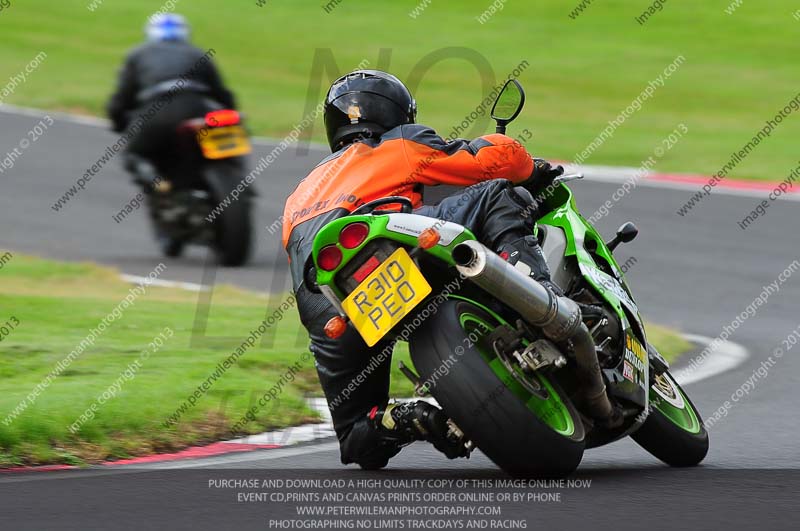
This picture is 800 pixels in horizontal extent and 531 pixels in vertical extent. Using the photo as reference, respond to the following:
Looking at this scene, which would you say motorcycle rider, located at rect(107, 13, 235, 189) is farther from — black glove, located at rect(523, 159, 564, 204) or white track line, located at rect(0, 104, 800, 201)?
black glove, located at rect(523, 159, 564, 204)

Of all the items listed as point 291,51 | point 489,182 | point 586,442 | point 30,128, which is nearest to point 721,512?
point 586,442

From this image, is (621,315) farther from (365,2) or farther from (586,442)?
(365,2)

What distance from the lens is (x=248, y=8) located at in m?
33.9

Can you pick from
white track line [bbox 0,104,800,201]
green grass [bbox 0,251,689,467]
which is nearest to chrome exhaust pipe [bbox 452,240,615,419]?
green grass [bbox 0,251,689,467]

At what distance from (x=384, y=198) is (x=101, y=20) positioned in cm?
2843

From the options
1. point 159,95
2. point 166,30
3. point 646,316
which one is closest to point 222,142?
point 159,95

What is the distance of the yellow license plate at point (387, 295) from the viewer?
498 cm

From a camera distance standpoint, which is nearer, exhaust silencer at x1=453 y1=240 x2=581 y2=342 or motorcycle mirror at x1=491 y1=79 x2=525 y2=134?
exhaust silencer at x1=453 y1=240 x2=581 y2=342

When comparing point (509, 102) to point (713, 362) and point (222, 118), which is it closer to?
point (713, 362)

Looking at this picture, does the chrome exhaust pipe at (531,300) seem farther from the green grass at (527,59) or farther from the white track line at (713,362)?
the green grass at (527,59)

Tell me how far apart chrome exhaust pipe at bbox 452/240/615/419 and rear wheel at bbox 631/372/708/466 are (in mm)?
702

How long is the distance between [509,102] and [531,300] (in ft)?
3.90

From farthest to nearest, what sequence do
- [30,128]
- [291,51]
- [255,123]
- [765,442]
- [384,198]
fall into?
1. [291,51]
2. [255,123]
3. [30,128]
4. [765,442]
5. [384,198]

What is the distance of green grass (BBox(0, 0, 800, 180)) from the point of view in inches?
848
